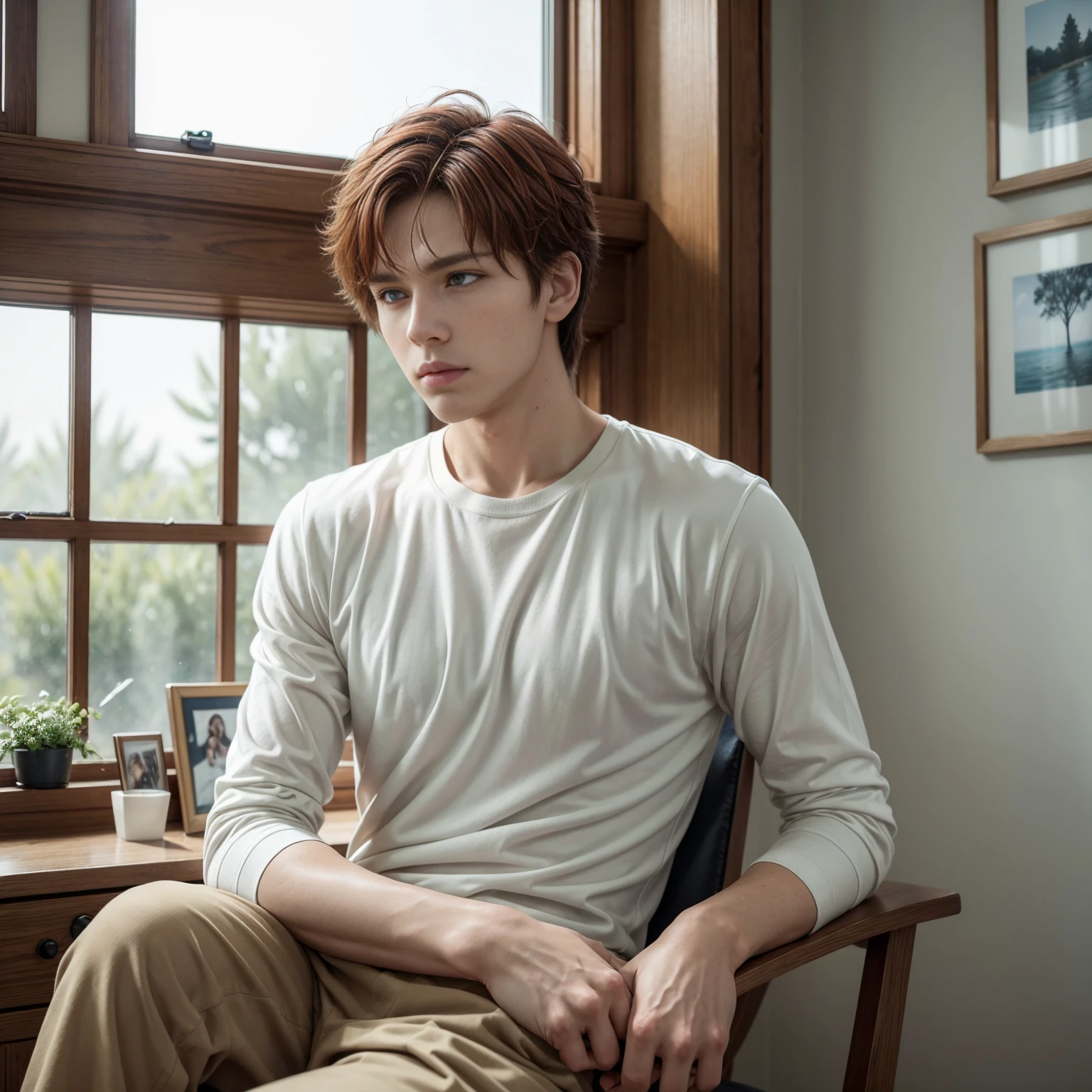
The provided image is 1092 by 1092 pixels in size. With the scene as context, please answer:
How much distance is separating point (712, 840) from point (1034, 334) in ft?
3.46

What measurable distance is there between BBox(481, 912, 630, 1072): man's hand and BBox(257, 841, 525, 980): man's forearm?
0.02 m

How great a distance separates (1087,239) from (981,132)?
12.0 inches

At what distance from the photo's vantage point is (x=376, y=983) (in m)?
1.29

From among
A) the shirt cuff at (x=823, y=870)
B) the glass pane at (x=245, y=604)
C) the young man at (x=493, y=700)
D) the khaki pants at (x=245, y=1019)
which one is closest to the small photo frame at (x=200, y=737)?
the glass pane at (x=245, y=604)

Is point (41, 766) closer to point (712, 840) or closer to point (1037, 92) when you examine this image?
point (712, 840)

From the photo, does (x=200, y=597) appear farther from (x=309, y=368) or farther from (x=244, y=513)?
(x=309, y=368)

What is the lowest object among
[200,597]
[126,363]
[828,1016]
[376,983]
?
[828,1016]

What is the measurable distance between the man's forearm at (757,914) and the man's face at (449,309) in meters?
0.65

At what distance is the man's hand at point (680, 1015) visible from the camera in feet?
3.61

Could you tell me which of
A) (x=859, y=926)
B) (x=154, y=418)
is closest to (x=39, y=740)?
(x=154, y=418)

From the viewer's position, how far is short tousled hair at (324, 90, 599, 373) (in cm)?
141

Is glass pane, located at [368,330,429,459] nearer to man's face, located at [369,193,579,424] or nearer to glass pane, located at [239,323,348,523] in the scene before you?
glass pane, located at [239,323,348,523]

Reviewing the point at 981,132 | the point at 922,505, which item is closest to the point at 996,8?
the point at 981,132

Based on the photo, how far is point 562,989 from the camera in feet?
3.71
